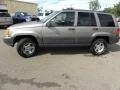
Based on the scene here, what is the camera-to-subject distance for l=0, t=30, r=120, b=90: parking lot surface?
17.0 feet

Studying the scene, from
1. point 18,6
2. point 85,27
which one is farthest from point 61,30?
point 18,6

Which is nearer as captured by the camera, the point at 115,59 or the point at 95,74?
the point at 95,74

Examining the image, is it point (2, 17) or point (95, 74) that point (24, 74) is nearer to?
point (95, 74)

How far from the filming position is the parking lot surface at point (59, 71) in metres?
5.17

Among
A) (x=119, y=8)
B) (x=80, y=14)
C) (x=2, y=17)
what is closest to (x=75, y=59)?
(x=80, y=14)

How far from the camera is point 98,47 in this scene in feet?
28.1

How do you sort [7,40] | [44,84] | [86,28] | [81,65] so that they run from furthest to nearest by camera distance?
[86,28]
[7,40]
[81,65]
[44,84]

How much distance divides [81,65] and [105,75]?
1151mm

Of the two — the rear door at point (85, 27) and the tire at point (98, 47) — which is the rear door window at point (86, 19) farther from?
the tire at point (98, 47)

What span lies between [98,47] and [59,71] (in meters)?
2.99

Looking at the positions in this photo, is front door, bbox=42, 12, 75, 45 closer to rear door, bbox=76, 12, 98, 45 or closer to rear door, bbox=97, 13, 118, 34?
rear door, bbox=76, 12, 98, 45

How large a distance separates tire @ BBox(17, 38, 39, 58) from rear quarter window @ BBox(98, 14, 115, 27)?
9.76 ft

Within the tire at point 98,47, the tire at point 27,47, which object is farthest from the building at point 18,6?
the tire at point 98,47

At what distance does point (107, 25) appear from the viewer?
8.46 metres
